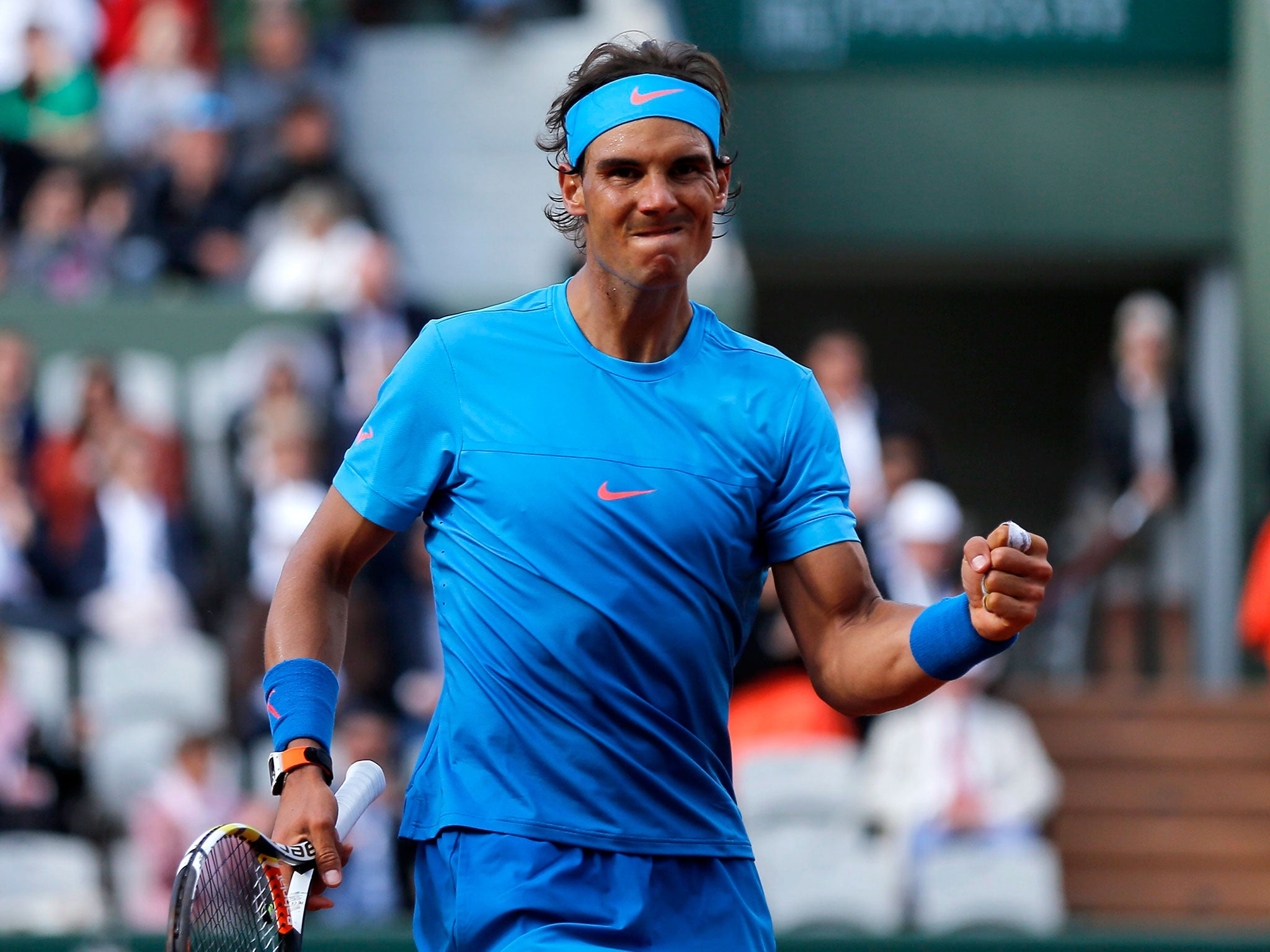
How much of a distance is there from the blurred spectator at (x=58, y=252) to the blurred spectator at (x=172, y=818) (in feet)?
10.4

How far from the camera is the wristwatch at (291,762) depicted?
2787 mm

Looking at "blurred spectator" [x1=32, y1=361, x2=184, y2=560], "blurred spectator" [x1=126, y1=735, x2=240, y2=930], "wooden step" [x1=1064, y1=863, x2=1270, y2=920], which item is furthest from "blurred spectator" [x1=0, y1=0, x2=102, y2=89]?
"wooden step" [x1=1064, y1=863, x2=1270, y2=920]

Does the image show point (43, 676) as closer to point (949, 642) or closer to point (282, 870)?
point (282, 870)

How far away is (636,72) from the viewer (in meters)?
2.98

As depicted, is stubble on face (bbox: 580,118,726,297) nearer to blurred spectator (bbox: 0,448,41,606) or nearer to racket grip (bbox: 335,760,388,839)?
racket grip (bbox: 335,760,388,839)

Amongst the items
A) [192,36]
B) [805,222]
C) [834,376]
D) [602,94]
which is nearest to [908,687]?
[602,94]

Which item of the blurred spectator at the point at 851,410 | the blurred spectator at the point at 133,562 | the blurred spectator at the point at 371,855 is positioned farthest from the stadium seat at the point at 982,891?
the blurred spectator at the point at 133,562

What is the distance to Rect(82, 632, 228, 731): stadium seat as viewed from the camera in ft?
25.5

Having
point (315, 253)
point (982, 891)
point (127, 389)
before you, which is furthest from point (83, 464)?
point (982, 891)

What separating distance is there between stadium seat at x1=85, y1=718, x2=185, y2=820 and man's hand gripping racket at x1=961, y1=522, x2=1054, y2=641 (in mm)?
5521

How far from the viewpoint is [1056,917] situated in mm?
7535

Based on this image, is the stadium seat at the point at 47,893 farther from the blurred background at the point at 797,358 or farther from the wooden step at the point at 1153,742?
the wooden step at the point at 1153,742

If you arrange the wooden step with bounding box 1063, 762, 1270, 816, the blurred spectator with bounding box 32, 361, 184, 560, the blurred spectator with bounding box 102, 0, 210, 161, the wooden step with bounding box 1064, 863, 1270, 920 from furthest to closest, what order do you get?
the blurred spectator with bounding box 102, 0, 210, 161, the wooden step with bounding box 1063, 762, 1270, 816, the wooden step with bounding box 1064, 863, 1270, 920, the blurred spectator with bounding box 32, 361, 184, 560

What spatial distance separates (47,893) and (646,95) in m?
5.31
